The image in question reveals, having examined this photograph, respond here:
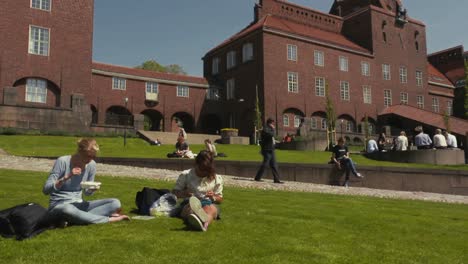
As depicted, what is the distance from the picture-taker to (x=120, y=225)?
614 cm

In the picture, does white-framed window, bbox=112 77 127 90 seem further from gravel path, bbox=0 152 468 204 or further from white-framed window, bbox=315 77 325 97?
gravel path, bbox=0 152 468 204

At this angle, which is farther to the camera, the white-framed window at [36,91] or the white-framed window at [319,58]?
the white-framed window at [319,58]

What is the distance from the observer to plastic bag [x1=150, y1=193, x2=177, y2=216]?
689 cm

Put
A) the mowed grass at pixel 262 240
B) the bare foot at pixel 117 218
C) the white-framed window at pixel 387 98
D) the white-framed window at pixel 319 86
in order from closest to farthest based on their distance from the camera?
the mowed grass at pixel 262 240, the bare foot at pixel 117 218, the white-framed window at pixel 319 86, the white-framed window at pixel 387 98

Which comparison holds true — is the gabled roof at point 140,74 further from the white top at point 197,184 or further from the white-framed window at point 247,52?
the white top at point 197,184

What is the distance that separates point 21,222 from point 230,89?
44.3m

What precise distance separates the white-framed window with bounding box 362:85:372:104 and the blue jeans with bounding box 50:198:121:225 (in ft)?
159

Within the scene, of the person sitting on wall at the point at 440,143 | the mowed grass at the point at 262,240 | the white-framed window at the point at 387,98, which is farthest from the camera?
the white-framed window at the point at 387,98

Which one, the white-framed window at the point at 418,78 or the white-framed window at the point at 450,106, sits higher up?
the white-framed window at the point at 418,78

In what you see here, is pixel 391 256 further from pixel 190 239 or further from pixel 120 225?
pixel 120 225

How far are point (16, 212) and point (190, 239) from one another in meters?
2.15

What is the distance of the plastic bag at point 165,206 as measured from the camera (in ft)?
22.6

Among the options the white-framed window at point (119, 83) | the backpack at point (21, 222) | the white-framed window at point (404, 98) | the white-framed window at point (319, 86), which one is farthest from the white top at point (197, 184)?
the white-framed window at point (404, 98)

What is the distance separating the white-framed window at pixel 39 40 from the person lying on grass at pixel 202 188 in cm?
3365
